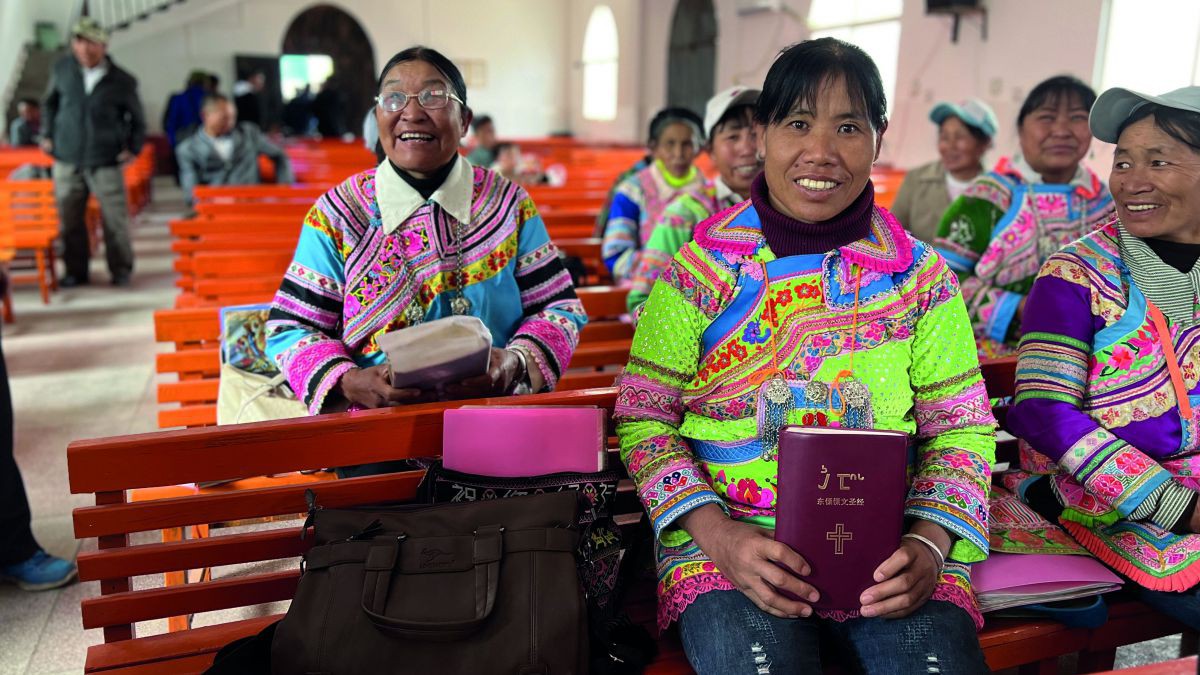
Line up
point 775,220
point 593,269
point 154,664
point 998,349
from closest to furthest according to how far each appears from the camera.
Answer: point 154,664 < point 775,220 < point 998,349 < point 593,269

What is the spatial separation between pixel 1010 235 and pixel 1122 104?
1.10 metres

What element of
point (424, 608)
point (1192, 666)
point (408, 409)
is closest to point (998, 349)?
point (1192, 666)

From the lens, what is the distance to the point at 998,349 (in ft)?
9.53

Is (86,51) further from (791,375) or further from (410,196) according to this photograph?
(791,375)

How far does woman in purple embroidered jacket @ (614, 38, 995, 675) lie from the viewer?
157 centimetres

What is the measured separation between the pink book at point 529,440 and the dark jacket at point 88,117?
6.36 meters

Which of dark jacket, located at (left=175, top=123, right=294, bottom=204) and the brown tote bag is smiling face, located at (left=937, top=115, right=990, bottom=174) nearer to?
the brown tote bag

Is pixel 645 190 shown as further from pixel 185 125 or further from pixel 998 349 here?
pixel 185 125

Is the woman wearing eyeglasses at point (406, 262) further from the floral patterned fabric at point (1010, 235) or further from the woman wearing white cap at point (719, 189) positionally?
the floral patterned fabric at point (1010, 235)

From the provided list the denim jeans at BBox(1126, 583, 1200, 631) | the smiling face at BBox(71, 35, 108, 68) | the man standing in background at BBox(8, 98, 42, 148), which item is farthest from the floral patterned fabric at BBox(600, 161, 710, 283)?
the man standing in background at BBox(8, 98, 42, 148)

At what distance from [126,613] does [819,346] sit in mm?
1271

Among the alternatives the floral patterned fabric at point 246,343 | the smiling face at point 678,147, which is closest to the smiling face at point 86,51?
the smiling face at point 678,147

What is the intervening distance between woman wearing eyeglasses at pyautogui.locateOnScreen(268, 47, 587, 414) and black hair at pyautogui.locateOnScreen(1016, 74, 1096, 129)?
1.85 meters

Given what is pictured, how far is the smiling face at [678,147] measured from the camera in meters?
4.30
